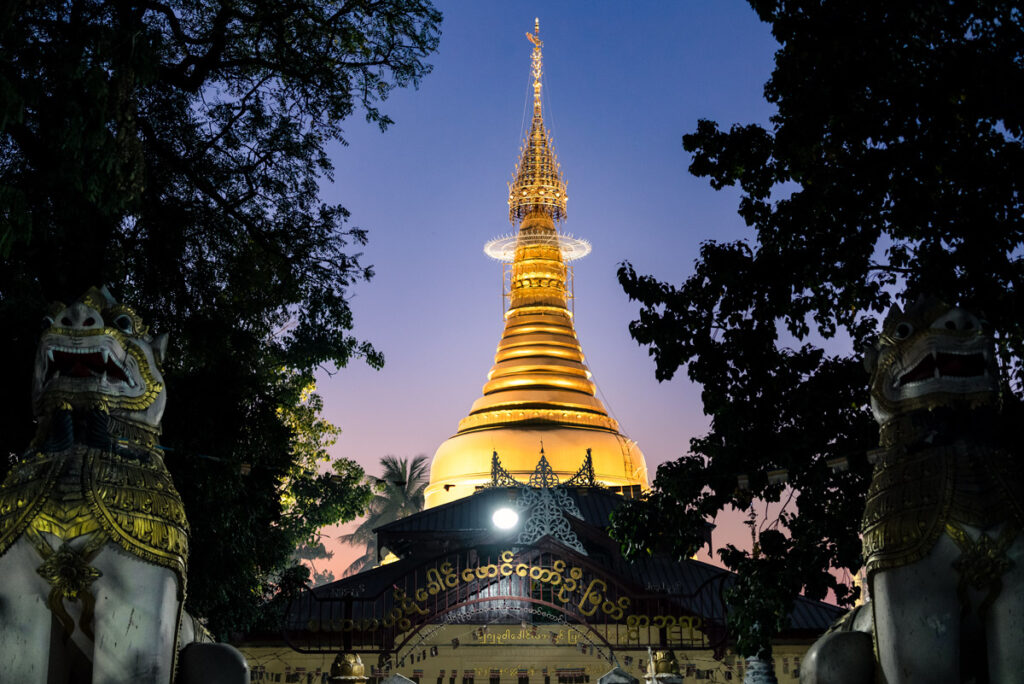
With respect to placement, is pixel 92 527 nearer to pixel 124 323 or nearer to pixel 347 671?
pixel 124 323

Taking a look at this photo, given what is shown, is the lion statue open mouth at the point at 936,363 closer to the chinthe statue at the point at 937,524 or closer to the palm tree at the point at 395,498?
the chinthe statue at the point at 937,524

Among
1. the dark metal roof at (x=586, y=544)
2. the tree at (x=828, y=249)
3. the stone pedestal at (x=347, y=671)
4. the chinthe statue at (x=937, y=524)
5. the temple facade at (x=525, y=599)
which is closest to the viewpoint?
the chinthe statue at (x=937, y=524)

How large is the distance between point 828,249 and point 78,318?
241 inches

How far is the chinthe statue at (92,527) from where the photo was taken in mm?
5891

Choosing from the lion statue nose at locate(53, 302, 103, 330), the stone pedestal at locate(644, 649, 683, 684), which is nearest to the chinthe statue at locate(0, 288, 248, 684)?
the lion statue nose at locate(53, 302, 103, 330)

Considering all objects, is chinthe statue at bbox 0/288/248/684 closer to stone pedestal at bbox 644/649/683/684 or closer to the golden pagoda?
stone pedestal at bbox 644/649/683/684

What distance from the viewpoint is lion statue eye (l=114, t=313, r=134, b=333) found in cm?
664

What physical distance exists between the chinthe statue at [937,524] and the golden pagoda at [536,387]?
19031mm

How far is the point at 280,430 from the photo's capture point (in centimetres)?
1305

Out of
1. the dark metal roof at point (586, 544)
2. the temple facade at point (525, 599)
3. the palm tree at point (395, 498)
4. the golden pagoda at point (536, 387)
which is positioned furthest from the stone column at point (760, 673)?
the palm tree at point (395, 498)

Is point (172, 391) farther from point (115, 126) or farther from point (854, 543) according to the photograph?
point (854, 543)

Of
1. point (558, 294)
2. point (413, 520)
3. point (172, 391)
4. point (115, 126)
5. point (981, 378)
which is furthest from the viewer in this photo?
point (558, 294)

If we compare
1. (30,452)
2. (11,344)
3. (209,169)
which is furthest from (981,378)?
(209,169)

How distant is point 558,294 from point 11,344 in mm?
24613
